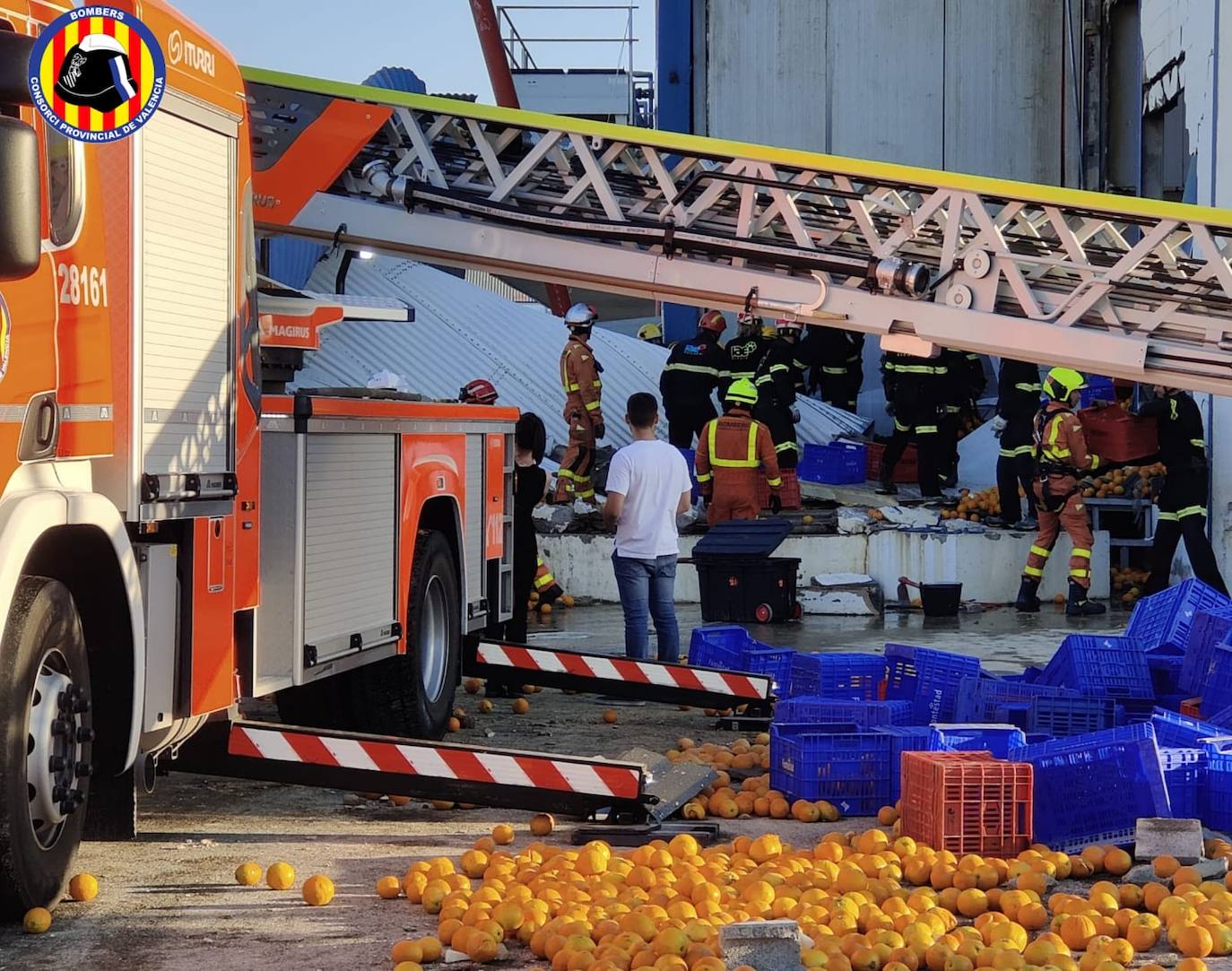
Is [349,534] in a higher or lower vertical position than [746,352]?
lower

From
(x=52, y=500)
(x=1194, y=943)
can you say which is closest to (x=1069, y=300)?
(x=1194, y=943)

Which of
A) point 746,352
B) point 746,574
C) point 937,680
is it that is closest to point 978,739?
point 937,680

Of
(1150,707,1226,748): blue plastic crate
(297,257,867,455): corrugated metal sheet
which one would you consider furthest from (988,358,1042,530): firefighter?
(1150,707,1226,748): blue plastic crate

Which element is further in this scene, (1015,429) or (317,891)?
(1015,429)

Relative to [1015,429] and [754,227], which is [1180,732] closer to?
[754,227]

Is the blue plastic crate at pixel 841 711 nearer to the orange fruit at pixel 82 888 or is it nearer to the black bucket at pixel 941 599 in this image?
the orange fruit at pixel 82 888

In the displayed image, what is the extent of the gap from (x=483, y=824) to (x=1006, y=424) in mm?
9247

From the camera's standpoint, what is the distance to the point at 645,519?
987cm

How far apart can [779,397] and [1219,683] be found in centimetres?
830

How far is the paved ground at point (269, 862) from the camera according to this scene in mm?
4824

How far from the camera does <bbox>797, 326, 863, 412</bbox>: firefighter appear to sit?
1881cm

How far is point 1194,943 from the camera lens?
Result: 473 cm

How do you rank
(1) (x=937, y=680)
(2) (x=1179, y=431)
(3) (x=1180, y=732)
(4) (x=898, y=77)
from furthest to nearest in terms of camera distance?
1. (4) (x=898, y=77)
2. (2) (x=1179, y=431)
3. (1) (x=937, y=680)
4. (3) (x=1180, y=732)

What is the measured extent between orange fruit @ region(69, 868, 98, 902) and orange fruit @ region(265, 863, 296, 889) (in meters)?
0.54
